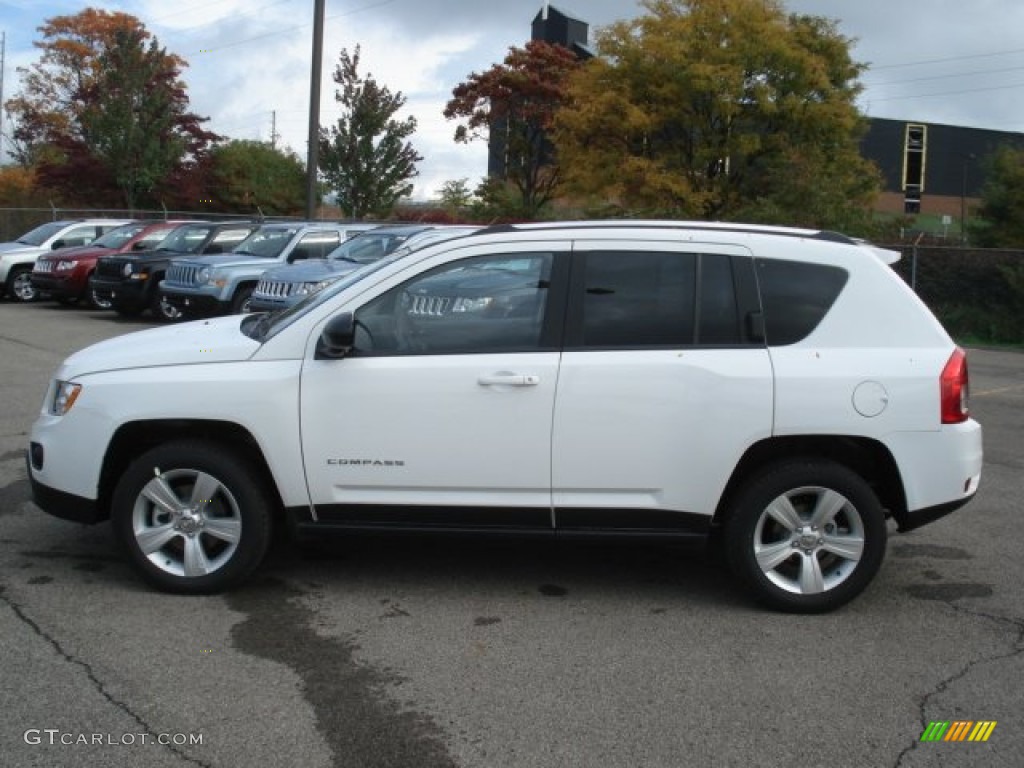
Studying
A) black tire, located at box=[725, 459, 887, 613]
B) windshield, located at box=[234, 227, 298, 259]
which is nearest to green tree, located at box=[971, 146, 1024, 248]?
windshield, located at box=[234, 227, 298, 259]

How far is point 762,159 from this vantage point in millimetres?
25172

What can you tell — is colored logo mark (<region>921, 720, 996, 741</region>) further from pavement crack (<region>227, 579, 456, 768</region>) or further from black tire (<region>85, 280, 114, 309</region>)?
black tire (<region>85, 280, 114, 309</region>)

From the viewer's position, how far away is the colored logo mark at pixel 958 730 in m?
3.76

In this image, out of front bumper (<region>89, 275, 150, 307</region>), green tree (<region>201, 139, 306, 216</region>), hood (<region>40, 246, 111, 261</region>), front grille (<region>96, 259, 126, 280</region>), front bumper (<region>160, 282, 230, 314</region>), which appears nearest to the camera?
front bumper (<region>160, 282, 230, 314</region>)

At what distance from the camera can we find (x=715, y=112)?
80.6ft

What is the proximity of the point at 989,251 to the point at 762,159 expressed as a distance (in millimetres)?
7102

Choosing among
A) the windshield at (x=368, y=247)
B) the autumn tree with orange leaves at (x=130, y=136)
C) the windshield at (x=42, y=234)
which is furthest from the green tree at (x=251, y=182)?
the windshield at (x=368, y=247)

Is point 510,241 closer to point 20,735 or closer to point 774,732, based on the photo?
point 774,732

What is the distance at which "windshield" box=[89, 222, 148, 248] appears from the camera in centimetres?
2072

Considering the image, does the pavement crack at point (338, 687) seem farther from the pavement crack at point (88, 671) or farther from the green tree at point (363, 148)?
the green tree at point (363, 148)

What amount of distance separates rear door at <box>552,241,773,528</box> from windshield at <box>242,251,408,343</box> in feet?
3.41

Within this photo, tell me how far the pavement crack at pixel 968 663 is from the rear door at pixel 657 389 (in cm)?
122

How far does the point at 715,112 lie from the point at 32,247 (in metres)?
15.7

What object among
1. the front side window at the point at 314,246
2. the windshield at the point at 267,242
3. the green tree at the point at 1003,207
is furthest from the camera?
the green tree at the point at 1003,207
